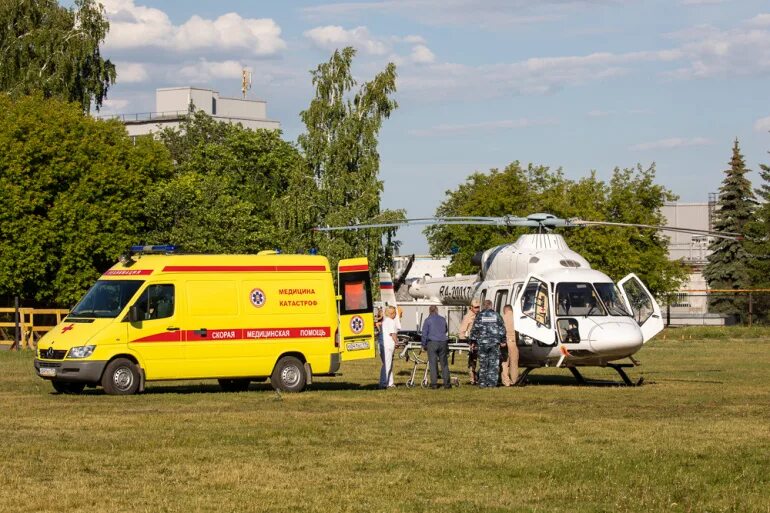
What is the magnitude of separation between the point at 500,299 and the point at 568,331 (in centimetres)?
255

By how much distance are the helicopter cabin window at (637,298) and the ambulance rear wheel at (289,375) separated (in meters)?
7.02

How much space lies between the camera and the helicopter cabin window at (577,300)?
27547mm

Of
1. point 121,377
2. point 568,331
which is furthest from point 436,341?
point 121,377

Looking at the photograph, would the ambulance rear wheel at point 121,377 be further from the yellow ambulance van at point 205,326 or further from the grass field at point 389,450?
the grass field at point 389,450

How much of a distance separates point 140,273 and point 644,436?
36.6 feet

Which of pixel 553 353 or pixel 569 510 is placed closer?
pixel 569 510

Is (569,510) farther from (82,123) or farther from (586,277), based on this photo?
(82,123)

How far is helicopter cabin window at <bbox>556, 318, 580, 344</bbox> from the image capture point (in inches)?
1072

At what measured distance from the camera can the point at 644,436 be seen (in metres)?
17.6

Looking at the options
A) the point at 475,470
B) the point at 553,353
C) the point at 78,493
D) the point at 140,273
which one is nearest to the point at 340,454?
the point at 475,470

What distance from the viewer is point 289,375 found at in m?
26.0

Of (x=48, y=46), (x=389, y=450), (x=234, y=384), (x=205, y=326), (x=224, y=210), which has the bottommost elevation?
(x=389, y=450)

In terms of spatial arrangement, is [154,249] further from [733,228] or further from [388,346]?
[733,228]

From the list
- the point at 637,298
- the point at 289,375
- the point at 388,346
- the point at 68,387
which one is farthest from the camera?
the point at 637,298
